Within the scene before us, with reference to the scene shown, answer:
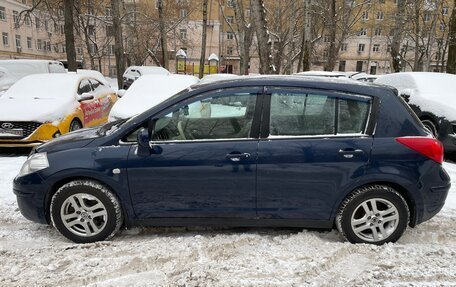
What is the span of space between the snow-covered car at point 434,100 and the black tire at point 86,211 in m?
6.11

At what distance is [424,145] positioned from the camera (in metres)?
3.15

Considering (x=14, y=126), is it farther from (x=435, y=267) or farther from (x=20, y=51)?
(x=20, y=51)

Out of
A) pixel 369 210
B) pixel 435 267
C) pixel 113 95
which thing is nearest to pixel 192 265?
pixel 369 210

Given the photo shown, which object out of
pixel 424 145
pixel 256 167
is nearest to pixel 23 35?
pixel 256 167

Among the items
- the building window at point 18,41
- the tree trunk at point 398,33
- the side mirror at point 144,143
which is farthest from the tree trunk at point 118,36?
the building window at point 18,41

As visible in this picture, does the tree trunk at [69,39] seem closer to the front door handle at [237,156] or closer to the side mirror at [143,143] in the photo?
the side mirror at [143,143]

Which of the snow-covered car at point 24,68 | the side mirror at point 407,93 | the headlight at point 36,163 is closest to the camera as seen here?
the headlight at point 36,163

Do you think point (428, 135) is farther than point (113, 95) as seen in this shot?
No

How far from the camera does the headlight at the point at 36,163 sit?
3316mm

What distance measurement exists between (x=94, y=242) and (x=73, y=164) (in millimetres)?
787

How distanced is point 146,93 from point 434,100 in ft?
20.1

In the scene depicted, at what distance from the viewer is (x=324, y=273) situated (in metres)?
2.87

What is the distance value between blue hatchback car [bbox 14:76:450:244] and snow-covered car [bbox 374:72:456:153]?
3854 mm

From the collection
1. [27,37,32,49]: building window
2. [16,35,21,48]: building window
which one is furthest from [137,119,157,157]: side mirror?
[27,37,32,49]: building window
